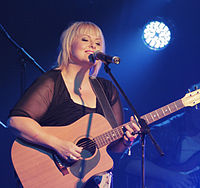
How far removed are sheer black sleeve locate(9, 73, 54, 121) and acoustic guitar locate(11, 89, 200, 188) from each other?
0.55 feet

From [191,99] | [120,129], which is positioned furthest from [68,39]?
[191,99]

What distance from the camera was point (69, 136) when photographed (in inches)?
88.3

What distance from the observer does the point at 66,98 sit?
7.80ft

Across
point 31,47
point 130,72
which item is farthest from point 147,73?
point 31,47

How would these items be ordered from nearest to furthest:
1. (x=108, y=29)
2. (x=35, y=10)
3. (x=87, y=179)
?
(x=87, y=179)
(x=35, y=10)
(x=108, y=29)

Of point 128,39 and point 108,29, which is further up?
point 108,29

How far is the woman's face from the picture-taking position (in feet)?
8.29

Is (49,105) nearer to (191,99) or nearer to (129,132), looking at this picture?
(129,132)

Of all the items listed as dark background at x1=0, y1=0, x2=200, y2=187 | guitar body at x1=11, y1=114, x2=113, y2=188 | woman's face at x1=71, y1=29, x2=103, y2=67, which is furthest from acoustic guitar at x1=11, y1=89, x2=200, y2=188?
dark background at x1=0, y1=0, x2=200, y2=187

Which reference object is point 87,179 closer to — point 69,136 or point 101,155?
point 101,155

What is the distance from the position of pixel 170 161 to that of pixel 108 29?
240cm

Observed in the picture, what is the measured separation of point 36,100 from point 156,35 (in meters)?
3.18

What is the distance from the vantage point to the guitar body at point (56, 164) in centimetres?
212

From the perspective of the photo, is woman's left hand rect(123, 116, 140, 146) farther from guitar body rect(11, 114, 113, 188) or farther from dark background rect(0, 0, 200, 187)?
dark background rect(0, 0, 200, 187)
